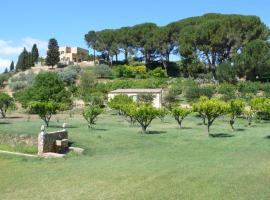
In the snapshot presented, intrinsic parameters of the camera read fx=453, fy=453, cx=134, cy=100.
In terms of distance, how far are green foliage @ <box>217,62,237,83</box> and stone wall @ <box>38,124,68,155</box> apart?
45.5m

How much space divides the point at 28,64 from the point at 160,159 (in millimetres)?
90631

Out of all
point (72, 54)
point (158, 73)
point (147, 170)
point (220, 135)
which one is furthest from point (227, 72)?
point (72, 54)

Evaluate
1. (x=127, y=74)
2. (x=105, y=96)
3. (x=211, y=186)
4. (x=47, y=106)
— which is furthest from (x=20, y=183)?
(x=127, y=74)

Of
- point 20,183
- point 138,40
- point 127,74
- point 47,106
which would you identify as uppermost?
point 138,40

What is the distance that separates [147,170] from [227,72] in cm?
5286

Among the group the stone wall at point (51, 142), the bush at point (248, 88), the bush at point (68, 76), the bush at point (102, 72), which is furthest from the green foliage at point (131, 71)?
the stone wall at point (51, 142)

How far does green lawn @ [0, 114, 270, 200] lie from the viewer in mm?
14008

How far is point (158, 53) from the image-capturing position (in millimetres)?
90875

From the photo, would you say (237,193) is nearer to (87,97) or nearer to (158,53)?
(87,97)

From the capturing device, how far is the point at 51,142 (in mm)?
26062

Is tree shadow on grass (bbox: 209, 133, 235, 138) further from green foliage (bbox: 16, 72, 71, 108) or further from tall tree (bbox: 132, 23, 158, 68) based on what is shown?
tall tree (bbox: 132, 23, 158, 68)

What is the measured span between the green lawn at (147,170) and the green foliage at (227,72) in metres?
38.7

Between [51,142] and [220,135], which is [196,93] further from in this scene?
[51,142]

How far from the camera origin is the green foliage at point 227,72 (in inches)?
2689
